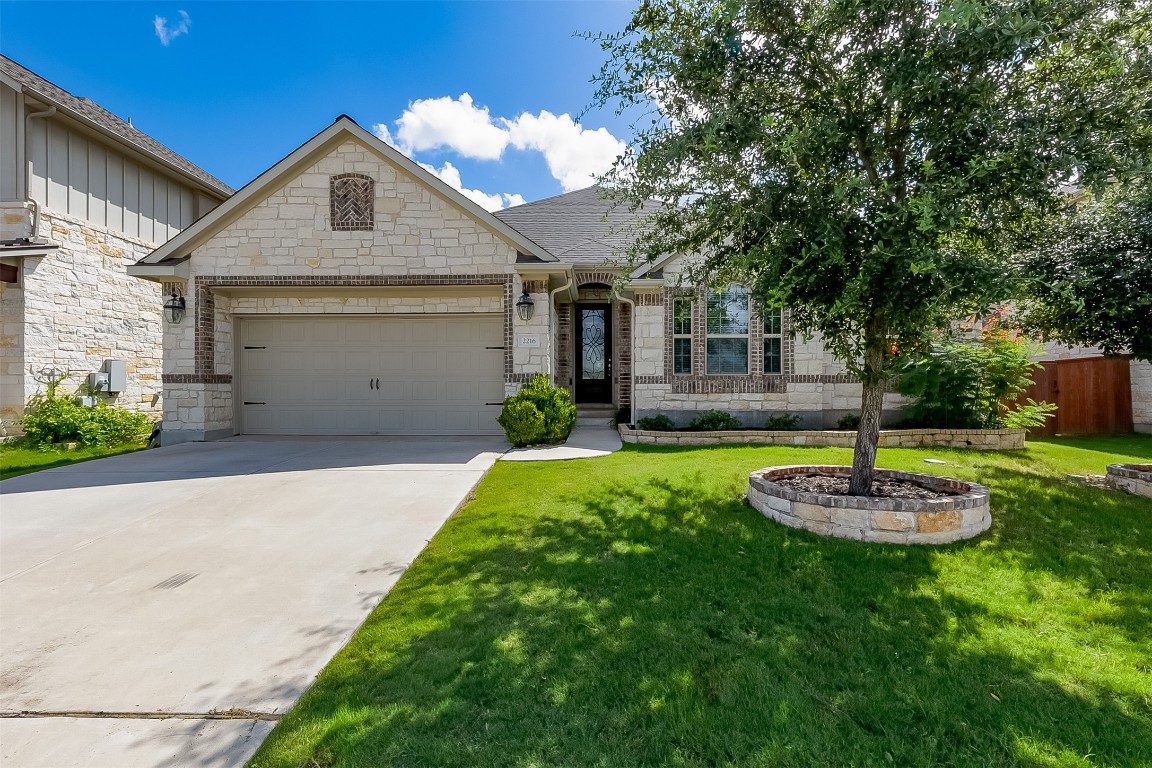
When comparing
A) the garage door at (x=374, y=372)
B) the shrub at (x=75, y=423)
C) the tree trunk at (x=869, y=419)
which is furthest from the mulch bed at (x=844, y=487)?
the shrub at (x=75, y=423)

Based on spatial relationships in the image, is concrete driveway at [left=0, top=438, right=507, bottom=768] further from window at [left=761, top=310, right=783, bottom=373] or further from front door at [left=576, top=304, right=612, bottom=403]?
window at [left=761, top=310, right=783, bottom=373]

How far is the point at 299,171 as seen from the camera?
8.71 meters

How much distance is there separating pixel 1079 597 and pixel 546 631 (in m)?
3.38

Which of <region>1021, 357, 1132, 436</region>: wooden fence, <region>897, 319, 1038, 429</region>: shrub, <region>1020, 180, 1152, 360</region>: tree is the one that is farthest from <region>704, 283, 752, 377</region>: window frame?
<region>1021, 357, 1132, 436</region>: wooden fence

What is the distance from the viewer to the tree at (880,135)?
3494 mm

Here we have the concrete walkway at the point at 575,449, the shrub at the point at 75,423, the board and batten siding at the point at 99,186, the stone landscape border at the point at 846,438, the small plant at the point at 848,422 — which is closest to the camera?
the concrete walkway at the point at 575,449

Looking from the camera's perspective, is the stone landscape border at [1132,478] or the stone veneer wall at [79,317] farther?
the stone veneer wall at [79,317]

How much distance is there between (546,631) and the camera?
8.77 ft

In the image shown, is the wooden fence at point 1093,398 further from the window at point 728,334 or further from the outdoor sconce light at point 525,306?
the outdoor sconce light at point 525,306

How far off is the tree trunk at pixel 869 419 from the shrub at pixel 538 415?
4.62 metres

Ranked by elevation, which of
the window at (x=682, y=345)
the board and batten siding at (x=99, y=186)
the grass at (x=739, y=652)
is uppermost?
the board and batten siding at (x=99, y=186)

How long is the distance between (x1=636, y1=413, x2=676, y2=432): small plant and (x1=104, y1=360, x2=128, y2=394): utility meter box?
36.3 feet

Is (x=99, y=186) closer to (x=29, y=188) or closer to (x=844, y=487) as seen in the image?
(x=29, y=188)

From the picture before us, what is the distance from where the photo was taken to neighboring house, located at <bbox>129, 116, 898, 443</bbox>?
8719mm
